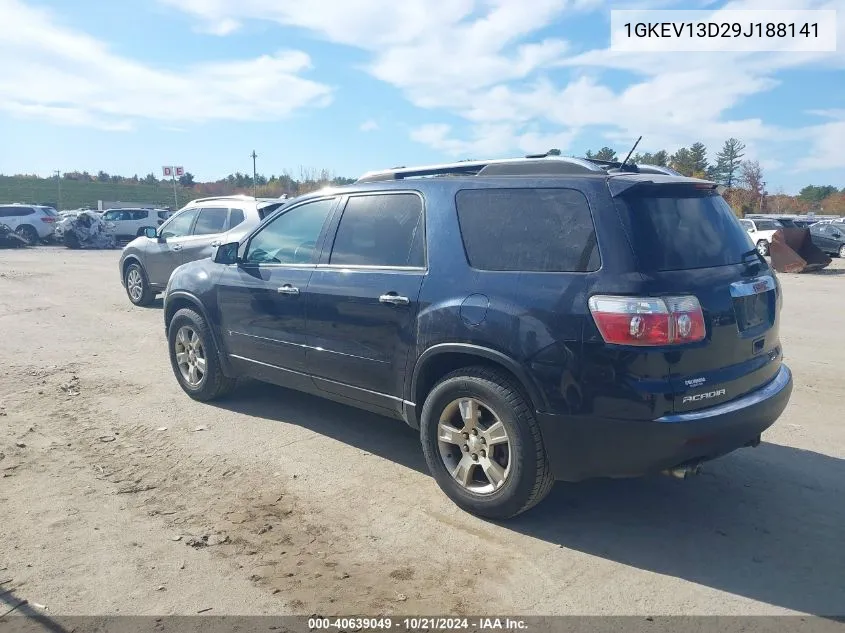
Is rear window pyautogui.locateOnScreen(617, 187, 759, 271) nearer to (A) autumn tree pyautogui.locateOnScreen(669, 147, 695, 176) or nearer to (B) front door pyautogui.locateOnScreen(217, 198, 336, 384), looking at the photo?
(B) front door pyautogui.locateOnScreen(217, 198, 336, 384)

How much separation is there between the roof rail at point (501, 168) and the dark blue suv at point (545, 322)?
16 mm

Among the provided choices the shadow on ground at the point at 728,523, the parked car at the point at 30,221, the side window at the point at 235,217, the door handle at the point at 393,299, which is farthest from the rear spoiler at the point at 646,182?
the parked car at the point at 30,221

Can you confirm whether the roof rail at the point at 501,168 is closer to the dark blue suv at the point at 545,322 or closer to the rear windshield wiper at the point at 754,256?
the dark blue suv at the point at 545,322

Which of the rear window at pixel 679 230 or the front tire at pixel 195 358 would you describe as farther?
the front tire at pixel 195 358

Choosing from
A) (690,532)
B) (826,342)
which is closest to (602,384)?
(690,532)

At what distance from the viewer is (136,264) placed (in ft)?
39.7

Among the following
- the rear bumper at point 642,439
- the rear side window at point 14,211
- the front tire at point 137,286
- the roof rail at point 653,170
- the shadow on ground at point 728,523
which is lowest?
the shadow on ground at point 728,523

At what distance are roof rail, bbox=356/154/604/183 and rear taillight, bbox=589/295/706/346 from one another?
0.93 meters

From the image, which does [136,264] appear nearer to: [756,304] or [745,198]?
[756,304]

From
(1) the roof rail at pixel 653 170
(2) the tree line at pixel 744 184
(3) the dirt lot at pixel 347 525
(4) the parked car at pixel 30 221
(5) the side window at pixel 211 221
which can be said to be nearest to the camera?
(3) the dirt lot at pixel 347 525

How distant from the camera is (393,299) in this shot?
167 inches

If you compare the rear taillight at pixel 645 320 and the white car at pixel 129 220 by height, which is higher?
the white car at pixel 129 220

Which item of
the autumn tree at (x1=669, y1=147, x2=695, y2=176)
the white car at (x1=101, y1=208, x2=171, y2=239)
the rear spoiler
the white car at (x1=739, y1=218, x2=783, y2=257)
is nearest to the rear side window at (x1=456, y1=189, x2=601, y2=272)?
the rear spoiler

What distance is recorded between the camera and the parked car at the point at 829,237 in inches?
1026
